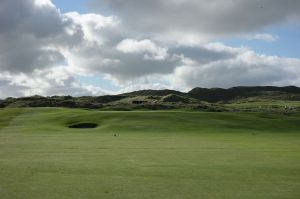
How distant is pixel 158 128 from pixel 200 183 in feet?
134

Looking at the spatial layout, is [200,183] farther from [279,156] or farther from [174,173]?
[279,156]

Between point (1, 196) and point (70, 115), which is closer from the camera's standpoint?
point (1, 196)

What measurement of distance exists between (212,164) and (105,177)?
5947 mm

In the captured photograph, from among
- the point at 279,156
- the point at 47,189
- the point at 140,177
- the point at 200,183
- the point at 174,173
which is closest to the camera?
the point at 47,189

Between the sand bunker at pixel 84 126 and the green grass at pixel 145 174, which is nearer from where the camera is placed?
the green grass at pixel 145 174

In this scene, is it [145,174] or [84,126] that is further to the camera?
[84,126]

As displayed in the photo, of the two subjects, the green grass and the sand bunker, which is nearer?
the green grass

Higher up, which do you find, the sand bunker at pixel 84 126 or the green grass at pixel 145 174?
the sand bunker at pixel 84 126

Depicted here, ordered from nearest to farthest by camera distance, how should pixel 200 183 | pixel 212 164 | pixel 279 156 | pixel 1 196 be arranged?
pixel 1 196
pixel 200 183
pixel 212 164
pixel 279 156

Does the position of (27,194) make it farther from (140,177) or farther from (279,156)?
(279,156)

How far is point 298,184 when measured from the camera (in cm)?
1695

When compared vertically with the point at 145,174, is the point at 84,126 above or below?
above

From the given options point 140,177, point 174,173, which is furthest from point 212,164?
point 140,177

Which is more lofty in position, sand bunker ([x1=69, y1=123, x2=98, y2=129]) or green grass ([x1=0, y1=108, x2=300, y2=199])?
sand bunker ([x1=69, y1=123, x2=98, y2=129])
